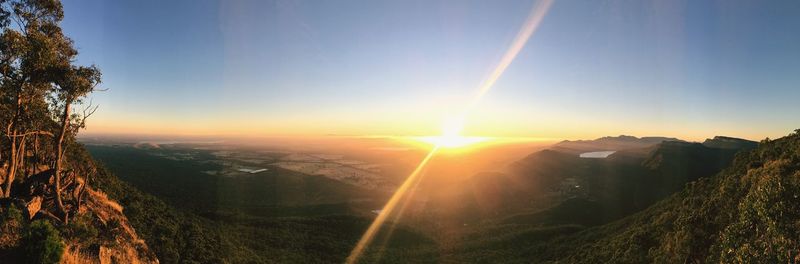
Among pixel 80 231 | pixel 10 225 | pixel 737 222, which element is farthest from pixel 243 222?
pixel 737 222

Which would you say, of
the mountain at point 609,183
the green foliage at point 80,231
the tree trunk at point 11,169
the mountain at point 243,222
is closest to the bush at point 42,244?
the green foliage at point 80,231

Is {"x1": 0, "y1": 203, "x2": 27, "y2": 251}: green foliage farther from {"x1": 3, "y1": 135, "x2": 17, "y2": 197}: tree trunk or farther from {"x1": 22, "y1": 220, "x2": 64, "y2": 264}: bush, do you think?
{"x1": 3, "y1": 135, "x2": 17, "y2": 197}: tree trunk

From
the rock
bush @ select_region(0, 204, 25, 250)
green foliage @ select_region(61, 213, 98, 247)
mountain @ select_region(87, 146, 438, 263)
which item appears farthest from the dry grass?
mountain @ select_region(87, 146, 438, 263)

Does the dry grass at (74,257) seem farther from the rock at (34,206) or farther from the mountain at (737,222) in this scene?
the mountain at (737,222)

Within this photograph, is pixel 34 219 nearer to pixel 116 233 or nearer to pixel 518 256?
pixel 116 233

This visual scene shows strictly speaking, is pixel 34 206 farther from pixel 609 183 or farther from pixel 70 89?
pixel 609 183

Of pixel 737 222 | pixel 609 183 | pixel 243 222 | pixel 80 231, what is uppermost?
pixel 80 231
